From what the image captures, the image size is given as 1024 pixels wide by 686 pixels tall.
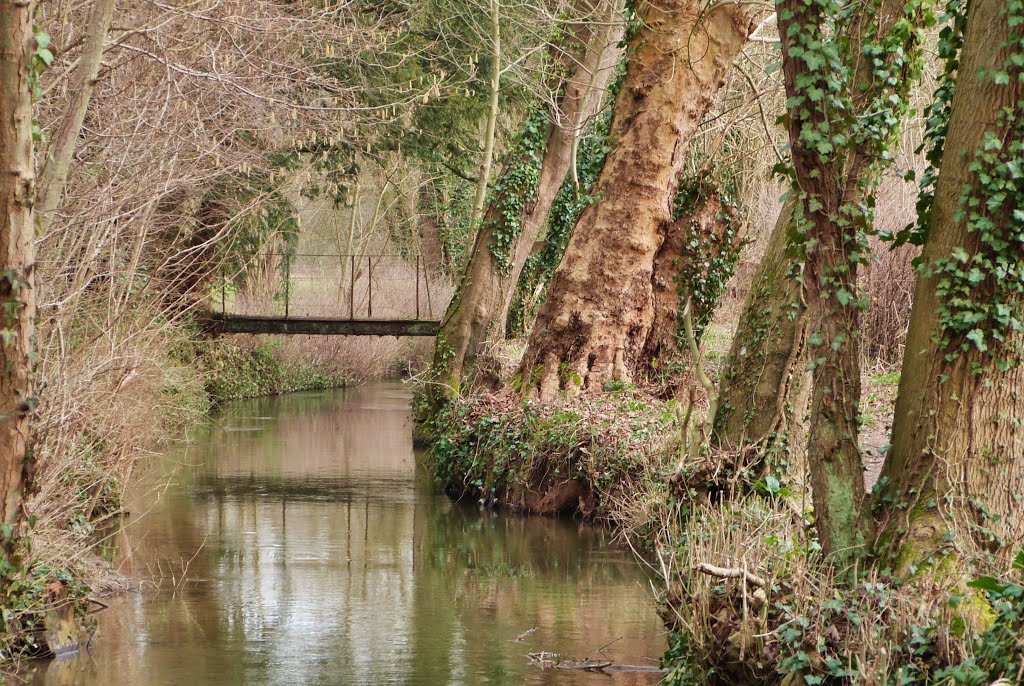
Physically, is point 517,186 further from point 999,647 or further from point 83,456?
point 999,647

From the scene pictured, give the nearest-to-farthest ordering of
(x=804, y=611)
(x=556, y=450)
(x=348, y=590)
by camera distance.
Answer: (x=804, y=611)
(x=348, y=590)
(x=556, y=450)

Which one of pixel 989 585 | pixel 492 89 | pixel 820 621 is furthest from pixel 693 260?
pixel 989 585

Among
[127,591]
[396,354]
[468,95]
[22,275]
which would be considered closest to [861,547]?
[22,275]

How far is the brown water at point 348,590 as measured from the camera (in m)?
9.04

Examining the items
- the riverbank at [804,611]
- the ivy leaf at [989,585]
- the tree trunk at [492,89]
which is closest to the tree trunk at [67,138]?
the riverbank at [804,611]

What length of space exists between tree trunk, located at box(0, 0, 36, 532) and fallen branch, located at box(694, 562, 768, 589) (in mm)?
4277

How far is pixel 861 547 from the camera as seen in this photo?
6895 mm

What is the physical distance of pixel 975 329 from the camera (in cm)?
652

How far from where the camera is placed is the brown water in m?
9.04

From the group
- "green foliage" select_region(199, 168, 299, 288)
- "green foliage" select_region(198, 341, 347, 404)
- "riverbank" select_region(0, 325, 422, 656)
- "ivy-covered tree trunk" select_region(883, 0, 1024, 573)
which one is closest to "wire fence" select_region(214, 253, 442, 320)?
"green foliage" select_region(199, 168, 299, 288)

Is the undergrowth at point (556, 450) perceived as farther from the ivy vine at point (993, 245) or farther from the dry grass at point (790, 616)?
the ivy vine at point (993, 245)

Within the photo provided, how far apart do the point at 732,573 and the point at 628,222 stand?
1012 centimetres

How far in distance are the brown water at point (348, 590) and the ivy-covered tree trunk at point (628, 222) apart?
247 centimetres

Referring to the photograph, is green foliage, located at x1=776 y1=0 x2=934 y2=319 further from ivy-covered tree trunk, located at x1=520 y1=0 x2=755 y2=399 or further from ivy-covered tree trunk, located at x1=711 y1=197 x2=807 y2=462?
ivy-covered tree trunk, located at x1=520 y1=0 x2=755 y2=399
